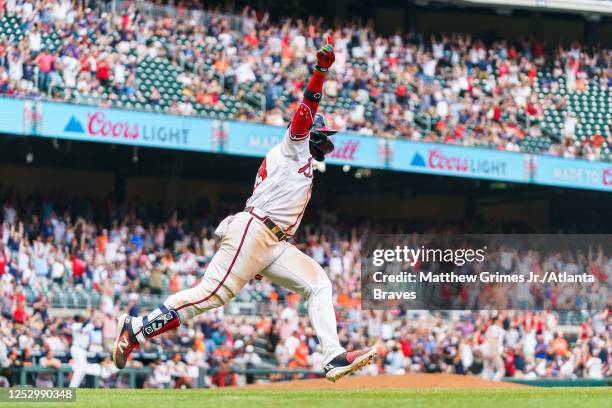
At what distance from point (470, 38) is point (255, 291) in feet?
40.5

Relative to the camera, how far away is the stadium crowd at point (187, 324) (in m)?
18.9

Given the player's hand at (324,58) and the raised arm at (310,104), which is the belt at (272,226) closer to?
the raised arm at (310,104)

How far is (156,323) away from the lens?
928 centimetres

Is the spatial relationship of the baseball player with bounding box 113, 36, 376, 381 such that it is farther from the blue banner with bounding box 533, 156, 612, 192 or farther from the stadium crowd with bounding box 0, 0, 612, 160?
the blue banner with bounding box 533, 156, 612, 192

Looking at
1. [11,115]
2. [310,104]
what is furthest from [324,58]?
[11,115]

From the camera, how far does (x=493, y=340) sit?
21.4m

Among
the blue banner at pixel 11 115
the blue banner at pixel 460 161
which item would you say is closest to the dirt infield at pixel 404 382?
the blue banner at pixel 11 115

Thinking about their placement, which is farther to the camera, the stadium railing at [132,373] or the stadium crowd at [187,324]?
the stadium crowd at [187,324]

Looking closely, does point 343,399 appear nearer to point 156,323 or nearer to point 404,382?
point 156,323

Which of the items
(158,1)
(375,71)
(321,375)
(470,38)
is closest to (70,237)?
(321,375)

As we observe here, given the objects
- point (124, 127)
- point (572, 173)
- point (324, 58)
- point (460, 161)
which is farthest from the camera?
point (572, 173)

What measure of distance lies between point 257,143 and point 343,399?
49.9 feet

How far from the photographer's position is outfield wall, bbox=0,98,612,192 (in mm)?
21828

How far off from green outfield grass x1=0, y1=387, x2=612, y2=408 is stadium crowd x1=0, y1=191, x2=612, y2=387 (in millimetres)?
8029
